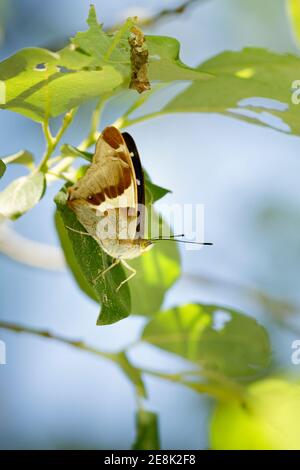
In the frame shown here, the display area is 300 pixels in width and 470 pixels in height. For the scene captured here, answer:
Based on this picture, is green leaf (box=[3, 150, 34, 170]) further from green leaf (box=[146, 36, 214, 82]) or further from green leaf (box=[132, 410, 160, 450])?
green leaf (box=[132, 410, 160, 450])

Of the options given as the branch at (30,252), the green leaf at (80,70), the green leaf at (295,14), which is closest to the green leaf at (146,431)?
the branch at (30,252)

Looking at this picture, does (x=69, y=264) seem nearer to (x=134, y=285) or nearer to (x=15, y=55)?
(x=134, y=285)

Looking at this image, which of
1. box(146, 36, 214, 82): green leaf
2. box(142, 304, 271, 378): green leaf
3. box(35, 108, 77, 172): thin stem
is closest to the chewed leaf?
box(146, 36, 214, 82): green leaf

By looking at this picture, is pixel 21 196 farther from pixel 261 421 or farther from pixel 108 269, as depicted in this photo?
pixel 261 421

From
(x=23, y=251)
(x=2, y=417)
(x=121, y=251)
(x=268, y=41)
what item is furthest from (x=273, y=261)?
(x=121, y=251)

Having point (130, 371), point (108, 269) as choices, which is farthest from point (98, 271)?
point (130, 371)

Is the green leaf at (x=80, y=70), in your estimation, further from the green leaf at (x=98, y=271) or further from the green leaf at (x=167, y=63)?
the green leaf at (x=98, y=271)
